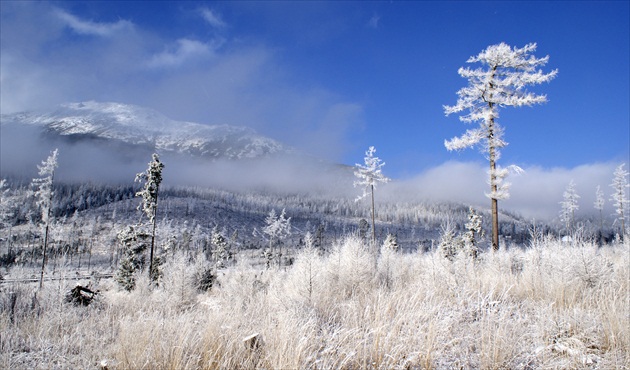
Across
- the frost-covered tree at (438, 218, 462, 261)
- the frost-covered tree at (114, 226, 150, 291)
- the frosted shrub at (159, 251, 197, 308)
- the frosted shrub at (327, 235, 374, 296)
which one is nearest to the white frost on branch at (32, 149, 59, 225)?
the frost-covered tree at (114, 226, 150, 291)

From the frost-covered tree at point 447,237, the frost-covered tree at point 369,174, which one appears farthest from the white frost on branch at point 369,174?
the frost-covered tree at point 447,237

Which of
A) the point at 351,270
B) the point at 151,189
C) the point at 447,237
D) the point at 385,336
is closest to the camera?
the point at 385,336

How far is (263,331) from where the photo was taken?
4.12 metres

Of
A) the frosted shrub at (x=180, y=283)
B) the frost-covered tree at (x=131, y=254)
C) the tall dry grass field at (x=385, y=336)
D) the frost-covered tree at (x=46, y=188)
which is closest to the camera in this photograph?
the tall dry grass field at (x=385, y=336)

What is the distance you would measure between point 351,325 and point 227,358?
5.56 feet

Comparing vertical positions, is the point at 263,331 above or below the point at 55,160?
below

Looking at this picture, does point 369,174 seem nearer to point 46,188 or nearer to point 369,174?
point 369,174

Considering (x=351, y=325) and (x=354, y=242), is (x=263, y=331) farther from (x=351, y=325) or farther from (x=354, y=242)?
(x=354, y=242)

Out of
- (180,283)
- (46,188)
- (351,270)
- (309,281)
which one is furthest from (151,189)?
(351,270)

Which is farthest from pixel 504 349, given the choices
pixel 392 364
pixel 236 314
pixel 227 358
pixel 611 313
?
pixel 236 314

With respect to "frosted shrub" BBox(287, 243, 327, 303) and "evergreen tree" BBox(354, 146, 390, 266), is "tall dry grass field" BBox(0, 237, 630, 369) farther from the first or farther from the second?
"evergreen tree" BBox(354, 146, 390, 266)

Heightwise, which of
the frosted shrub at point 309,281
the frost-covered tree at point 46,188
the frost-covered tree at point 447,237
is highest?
the frost-covered tree at point 46,188

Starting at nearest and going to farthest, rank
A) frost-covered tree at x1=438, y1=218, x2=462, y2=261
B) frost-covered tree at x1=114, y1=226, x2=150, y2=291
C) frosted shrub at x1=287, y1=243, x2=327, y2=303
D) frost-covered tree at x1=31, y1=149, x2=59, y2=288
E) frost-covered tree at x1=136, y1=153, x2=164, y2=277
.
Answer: frosted shrub at x1=287, y1=243, x2=327, y2=303 < frost-covered tree at x1=438, y1=218, x2=462, y2=261 < frost-covered tree at x1=136, y1=153, x2=164, y2=277 < frost-covered tree at x1=31, y1=149, x2=59, y2=288 < frost-covered tree at x1=114, y1=226, x2=150, y2=291

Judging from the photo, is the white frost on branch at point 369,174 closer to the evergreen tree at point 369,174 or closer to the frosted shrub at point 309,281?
the evergreen tree at point 369,174
